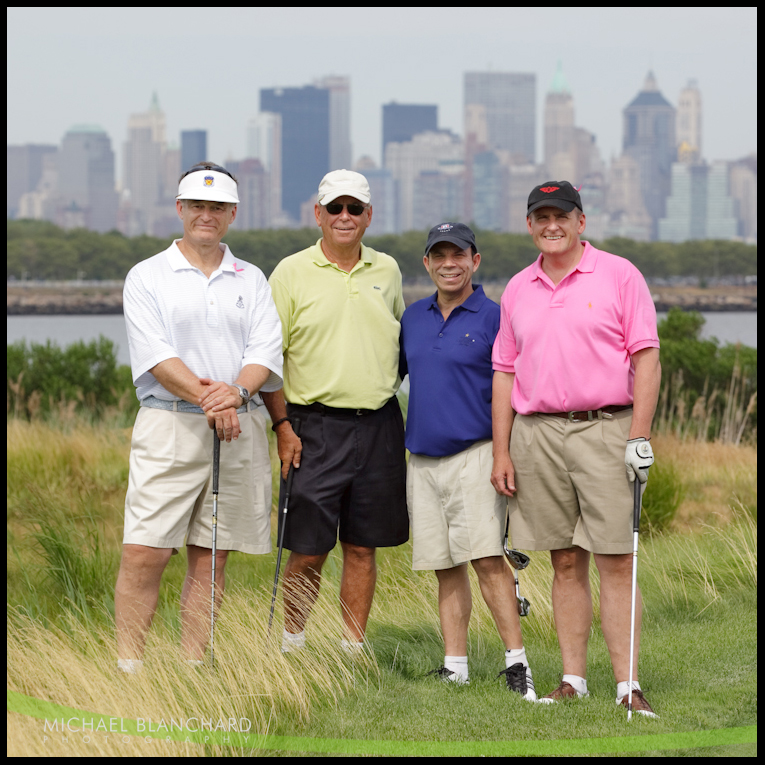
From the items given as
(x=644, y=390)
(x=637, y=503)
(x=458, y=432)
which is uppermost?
(x=644, y=390)

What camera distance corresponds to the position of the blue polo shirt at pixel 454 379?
4938 mm

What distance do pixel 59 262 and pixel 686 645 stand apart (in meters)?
101

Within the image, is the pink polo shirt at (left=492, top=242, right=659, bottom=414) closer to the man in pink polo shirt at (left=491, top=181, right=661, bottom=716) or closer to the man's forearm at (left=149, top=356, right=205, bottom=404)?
the man in pink polo shirt at (left=491, top=181, right=661, bottom=716)

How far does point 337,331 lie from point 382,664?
5.57 ft

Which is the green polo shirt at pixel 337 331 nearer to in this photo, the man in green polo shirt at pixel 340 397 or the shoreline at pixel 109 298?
the man in green polo shirt at pixel 340 397

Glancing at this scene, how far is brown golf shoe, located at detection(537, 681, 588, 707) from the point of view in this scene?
4727 millimetres

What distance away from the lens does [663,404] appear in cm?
1416

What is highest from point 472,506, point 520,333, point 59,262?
point 59,262

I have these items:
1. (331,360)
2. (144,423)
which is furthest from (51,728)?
(331,360)

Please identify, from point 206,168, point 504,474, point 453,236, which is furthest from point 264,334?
point 504,474

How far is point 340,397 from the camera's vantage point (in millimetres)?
5188

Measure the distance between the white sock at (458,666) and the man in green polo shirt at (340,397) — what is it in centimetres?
46

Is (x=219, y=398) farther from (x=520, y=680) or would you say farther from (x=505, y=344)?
(x=520, y=680)

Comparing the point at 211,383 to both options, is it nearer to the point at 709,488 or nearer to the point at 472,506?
the point at 472,506
